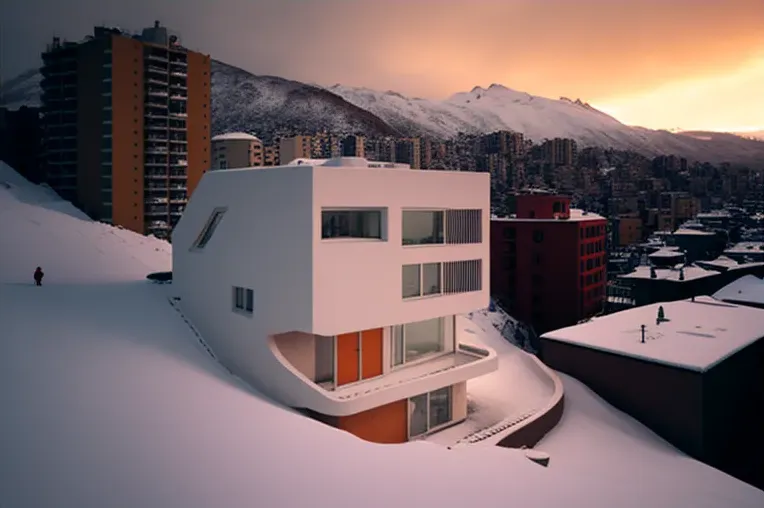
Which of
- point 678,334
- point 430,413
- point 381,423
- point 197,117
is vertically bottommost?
point 430,413

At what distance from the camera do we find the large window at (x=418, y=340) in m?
19.3

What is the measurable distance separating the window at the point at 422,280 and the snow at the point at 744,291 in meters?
28.1

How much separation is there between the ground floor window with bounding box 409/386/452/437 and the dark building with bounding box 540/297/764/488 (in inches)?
321

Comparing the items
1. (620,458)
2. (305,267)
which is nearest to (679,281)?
(620,458)

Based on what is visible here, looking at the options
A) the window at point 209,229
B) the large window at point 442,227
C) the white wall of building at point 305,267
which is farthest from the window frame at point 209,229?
the large window at point 442,227

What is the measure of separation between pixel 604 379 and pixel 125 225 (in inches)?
1483

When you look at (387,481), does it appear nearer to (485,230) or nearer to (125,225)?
(485,230)

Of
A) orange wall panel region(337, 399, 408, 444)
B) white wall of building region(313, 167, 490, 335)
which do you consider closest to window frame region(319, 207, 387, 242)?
white wall of building region(313, 167, 490, 335)

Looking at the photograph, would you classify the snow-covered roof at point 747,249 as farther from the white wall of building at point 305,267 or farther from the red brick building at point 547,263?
the white wall of building at point 305,267

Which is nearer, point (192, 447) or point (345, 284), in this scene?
point (192, 447)

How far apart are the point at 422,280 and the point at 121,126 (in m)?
37.8

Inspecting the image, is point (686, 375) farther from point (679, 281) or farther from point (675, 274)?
point (675, 274)

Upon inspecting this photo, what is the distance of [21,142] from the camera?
180ft

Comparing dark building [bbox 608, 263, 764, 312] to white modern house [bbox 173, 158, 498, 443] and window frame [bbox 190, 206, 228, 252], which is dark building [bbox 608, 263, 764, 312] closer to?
white modern house [bbox 173, 158, 498, 443]
